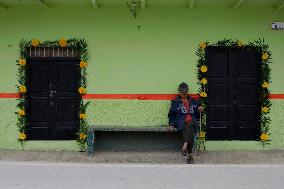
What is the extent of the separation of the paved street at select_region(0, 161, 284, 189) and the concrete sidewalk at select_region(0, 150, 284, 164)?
2.11 ft

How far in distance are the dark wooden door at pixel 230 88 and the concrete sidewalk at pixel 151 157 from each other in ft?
2.17

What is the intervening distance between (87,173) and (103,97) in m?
3.14

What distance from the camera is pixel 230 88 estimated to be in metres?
11.9

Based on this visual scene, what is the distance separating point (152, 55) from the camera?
11836 mm

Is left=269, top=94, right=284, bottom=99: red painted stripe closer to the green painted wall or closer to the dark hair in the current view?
the green painted wall

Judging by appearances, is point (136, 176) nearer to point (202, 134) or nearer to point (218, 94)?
point (202, 134)

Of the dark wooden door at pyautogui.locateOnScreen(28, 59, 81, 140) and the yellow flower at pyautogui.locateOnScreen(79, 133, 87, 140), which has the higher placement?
the dark wooden door at pyautogui.locateOnScreen(28, 59, 81, 140)

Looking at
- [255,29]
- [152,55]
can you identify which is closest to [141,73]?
[152,55]

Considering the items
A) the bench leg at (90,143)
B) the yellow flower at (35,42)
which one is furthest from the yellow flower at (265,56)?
the yellow flower at (35,42)

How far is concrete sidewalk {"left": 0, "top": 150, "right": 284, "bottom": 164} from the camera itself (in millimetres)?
10820

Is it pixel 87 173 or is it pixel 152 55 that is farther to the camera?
pixel 152 55

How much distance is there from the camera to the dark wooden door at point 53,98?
1191cm

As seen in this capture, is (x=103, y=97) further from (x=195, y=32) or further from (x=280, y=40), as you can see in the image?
(x=280, y=40)

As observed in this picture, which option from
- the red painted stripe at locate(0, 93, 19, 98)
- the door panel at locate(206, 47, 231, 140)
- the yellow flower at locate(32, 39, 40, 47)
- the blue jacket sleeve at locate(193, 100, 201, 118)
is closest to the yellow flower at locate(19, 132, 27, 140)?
the red painted stripe at locate(0, 93, 19, 98)
